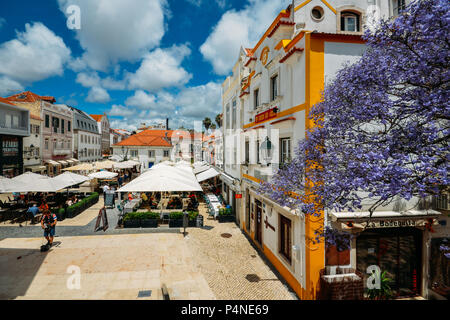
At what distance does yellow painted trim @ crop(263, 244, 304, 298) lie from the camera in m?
7.79

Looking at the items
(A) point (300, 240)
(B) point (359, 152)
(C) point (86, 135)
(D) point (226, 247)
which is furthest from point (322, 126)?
(C) point (86, 135)

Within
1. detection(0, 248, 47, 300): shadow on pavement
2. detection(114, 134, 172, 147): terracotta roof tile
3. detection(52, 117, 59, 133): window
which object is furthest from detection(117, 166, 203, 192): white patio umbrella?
detection(114, 134, 172, 147): terracotta roof tile

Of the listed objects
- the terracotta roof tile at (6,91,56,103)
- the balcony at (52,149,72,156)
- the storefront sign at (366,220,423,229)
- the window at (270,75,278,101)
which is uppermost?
the terracotta roof tile at (6,91,56,103)

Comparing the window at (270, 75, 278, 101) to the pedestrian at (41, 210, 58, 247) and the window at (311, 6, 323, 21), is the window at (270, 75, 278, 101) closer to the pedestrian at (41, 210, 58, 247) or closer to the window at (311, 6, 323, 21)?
the window at (311, 6, 323, 21)

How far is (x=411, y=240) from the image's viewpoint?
26.5ft

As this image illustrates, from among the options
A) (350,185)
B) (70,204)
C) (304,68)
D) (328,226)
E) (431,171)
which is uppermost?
(304,68)

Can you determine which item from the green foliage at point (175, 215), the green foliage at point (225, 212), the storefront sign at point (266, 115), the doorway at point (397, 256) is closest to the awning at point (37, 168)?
the green foliage at point (175, 215)

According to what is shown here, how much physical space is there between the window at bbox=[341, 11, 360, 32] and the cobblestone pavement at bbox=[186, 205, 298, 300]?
33.6 ft

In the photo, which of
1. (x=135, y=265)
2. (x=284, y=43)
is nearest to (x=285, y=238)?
(x=135, y=265)

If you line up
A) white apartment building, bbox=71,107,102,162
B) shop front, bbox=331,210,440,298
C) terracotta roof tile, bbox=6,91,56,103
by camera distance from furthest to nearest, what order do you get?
1. white apartment building, bbox=71,107,102,162
2. terracotta roof tile, bbox=6,91,56,103
3. shop front, bbox=331,210,440,298

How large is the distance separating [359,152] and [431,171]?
1.24m

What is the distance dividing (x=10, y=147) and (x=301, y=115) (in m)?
32.2

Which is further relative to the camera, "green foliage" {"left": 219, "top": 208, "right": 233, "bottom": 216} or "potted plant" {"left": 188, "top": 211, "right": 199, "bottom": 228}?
"green foliage" {"left": 219, "top": 208, "right": 233, "bottom": 216}
